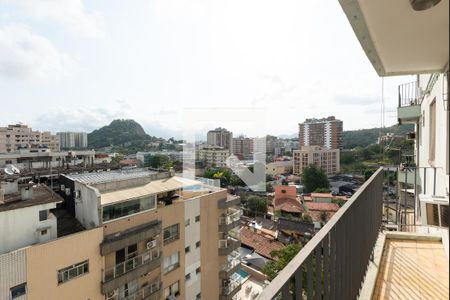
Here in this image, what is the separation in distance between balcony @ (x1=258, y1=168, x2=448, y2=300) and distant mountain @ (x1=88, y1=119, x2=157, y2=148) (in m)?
72.4

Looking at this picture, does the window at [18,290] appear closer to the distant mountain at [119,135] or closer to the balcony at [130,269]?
the balcony at [130,269]

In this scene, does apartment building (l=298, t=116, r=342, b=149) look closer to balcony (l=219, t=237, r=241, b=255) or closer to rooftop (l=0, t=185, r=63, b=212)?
balcony (l=219, t=237, r=241, b=255)

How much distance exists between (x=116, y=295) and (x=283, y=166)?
4518cm

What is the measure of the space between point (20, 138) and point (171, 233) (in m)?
45.8

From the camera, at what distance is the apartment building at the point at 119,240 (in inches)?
211

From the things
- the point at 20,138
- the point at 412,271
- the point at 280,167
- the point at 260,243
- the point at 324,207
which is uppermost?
the point at 20,138

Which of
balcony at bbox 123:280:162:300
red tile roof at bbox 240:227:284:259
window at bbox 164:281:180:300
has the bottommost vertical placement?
red tile roof at bbox 240:227:284:259

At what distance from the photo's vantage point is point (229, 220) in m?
10.5

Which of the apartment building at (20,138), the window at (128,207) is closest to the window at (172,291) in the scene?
the window at (128,207)

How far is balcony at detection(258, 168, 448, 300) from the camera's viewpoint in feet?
2.35

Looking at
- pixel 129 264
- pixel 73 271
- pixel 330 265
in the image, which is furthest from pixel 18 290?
pixel 330 265

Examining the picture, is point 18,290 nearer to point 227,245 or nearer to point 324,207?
point 227,245

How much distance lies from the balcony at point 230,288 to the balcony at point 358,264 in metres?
8.74

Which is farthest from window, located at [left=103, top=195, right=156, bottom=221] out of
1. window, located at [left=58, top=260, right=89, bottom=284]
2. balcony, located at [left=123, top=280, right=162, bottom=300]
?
balcony, located at [left=123, top=280, right=162, bottom=300]
